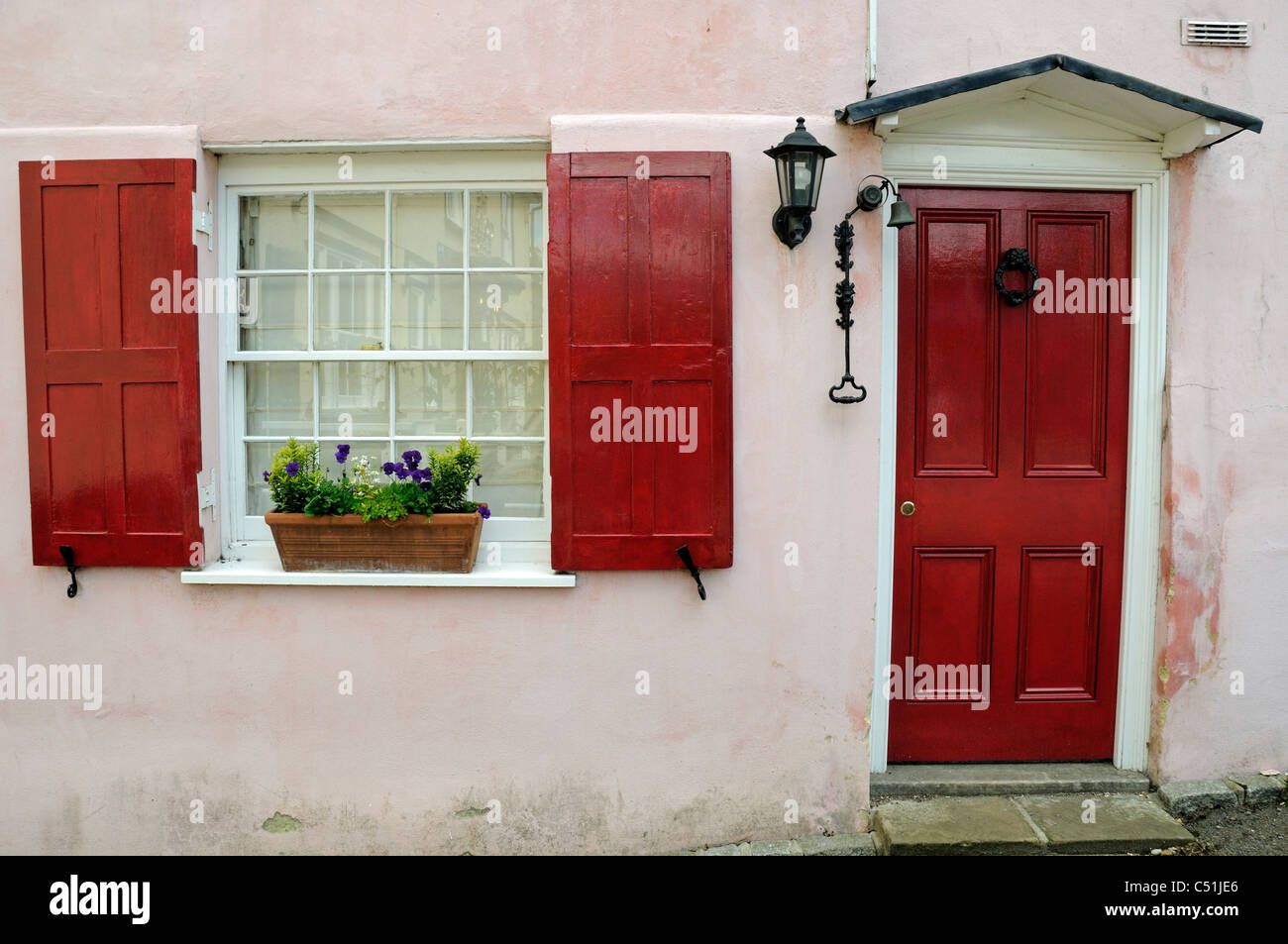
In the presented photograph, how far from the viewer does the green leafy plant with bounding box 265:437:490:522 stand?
10.6 feet

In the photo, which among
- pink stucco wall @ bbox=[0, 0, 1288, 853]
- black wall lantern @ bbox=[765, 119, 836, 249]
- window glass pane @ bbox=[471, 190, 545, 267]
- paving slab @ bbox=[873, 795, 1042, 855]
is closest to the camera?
black wall lantern @ bbox=[765, 119, 836, 249]

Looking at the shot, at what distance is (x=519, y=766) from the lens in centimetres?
336

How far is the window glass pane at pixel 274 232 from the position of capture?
141 inches

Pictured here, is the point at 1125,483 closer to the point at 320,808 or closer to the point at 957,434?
the point at 957,434

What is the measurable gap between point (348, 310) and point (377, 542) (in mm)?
1108

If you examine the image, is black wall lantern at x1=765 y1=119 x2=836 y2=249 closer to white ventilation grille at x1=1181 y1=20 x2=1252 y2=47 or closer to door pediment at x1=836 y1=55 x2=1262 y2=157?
door pediment at x1=836 y1=55 x2=1262 y2=157

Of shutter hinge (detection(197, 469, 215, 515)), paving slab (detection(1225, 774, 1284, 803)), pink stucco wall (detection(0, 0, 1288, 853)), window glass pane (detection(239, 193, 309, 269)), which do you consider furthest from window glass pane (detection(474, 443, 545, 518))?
paving slab (detection(1225, 774, 1284, 803))

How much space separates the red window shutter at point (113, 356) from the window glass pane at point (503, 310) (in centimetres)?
117

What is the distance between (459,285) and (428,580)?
1346mm

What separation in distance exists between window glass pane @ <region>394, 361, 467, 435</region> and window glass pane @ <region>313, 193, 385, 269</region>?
0.52 m

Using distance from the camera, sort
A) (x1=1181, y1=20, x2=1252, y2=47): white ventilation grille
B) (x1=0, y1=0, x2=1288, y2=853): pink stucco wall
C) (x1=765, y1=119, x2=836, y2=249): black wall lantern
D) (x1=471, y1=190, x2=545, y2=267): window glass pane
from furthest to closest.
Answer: (x1=471, y1=190, x2=545, y2=267): window glass pane < (x1=1181, y1=20, x2=1252, y2=47): white ventilation grille < (x1=0, y1=0, x2=1288, y2=853): pink stucco wall < (x1=765, y1=119, x2=836, y2=249): black wall lantern

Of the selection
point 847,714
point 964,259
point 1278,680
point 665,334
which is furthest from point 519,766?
point 1278,680

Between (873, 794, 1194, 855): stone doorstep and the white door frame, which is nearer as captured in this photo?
(873, 794, 1194, 855): stone doorstep

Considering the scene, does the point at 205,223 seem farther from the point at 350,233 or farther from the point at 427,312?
the point at 427,312
